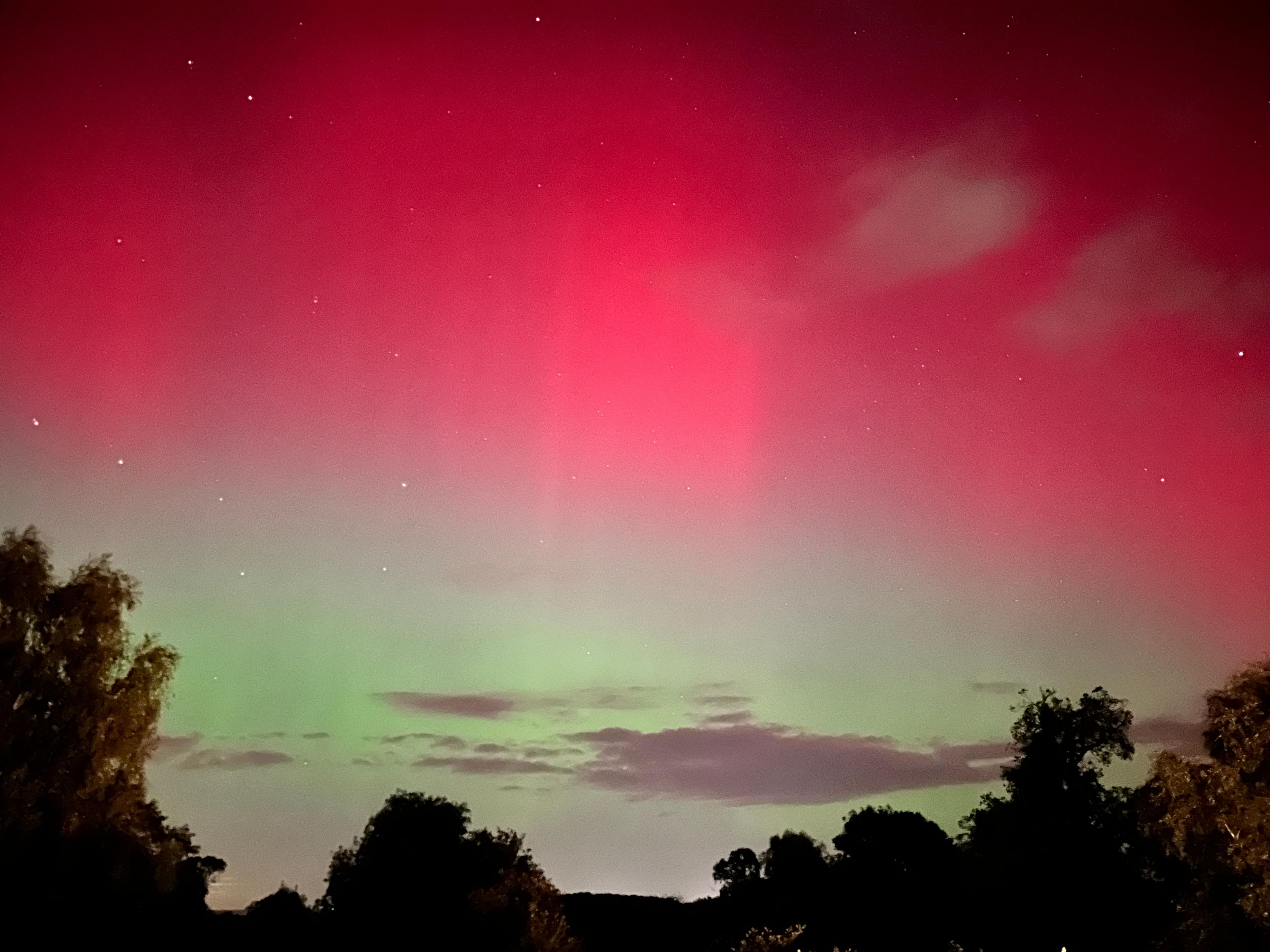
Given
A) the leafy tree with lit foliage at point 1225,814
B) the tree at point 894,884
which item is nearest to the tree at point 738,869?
the tree at point 894,884

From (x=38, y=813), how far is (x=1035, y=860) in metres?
41.9

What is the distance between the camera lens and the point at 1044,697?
61000 mm

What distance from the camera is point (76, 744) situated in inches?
1283

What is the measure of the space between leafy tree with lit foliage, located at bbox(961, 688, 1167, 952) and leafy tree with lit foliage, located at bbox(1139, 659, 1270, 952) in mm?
12840

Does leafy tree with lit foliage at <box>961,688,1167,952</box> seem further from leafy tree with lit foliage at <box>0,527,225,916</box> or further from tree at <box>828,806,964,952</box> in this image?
leafy tree with lit foliage at <box>0,527,225,916</box>

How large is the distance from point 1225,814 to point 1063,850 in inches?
689

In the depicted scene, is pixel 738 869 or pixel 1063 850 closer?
pixel 1063 850

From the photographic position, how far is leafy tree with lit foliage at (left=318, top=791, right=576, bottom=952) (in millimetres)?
55594

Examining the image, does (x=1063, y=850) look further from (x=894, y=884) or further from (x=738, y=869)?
(x=738, y=869)

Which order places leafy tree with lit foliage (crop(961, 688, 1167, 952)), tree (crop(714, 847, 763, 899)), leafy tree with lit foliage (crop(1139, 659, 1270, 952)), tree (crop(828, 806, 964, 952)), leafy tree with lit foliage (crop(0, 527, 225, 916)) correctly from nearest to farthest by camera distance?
leafy tree with lit foliage (crop(0, 527, 225, 916)), leafy tree with lit foliage (crop(1139, 659, 1270, 952)), leafy tree with lit foliage (crop(961, 688, 1167, 952)), tree (crop(828, 806, 964, 952)), tree (crop(714, 847, 763, 899))

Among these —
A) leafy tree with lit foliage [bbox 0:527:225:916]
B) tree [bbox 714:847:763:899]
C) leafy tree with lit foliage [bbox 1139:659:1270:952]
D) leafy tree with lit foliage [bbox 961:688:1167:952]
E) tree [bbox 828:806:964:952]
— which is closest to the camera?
leafy tree with lit foliage [bbox 0:527:225:916]

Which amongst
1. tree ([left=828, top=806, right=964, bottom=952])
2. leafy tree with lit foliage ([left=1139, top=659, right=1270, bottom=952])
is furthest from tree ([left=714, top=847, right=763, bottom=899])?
leafy tree with lit foliage ([left=1139, top=659, right=1270, bottom=952])

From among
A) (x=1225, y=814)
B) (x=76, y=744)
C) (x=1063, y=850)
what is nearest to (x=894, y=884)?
(x=1063, y=850)

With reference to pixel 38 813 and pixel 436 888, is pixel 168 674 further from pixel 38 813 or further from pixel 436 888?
pixel 436 888
